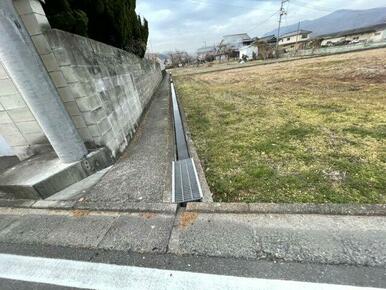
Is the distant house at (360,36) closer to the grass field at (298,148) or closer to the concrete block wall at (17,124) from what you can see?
the grass field at (298,148)

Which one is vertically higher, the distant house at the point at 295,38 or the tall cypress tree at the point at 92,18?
the tall cypress tree at the point at 92,18

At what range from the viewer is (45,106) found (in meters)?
2.49

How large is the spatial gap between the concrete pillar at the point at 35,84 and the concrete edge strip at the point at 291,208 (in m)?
1.87

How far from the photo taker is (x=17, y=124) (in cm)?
312

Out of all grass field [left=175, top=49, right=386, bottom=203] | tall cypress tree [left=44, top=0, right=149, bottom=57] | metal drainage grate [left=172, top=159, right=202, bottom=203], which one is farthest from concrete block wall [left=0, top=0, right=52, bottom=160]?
grass field [left=175, top=49, right=386, bottom=203]

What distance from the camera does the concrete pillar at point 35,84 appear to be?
2145 millimetres

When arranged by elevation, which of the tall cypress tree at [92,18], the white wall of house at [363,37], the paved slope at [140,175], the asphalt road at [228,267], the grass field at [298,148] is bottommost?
the white wall of house at [363,37]

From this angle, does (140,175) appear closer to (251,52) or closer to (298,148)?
(298,148)

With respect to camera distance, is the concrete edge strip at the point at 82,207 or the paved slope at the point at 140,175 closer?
the concrete edge strip at the point at 82,207

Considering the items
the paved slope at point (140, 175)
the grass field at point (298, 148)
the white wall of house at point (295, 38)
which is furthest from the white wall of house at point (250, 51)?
the paved slope at point (140, 175)

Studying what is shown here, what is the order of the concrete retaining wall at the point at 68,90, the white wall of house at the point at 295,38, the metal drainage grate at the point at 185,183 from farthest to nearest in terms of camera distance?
the white wall of house at the point at 295,38 < the concrete retaining wall at the point at 68,90 < the metal drainage grate at the point at 185,183

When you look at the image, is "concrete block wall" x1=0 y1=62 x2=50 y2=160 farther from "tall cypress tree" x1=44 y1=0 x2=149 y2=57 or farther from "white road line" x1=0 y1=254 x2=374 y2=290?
"white road line" x1=0 y1=254 x2=374 y2=290

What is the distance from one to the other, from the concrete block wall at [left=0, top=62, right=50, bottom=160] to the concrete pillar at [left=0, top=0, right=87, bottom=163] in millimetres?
705

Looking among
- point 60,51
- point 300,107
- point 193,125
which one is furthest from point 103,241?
point 300,107
